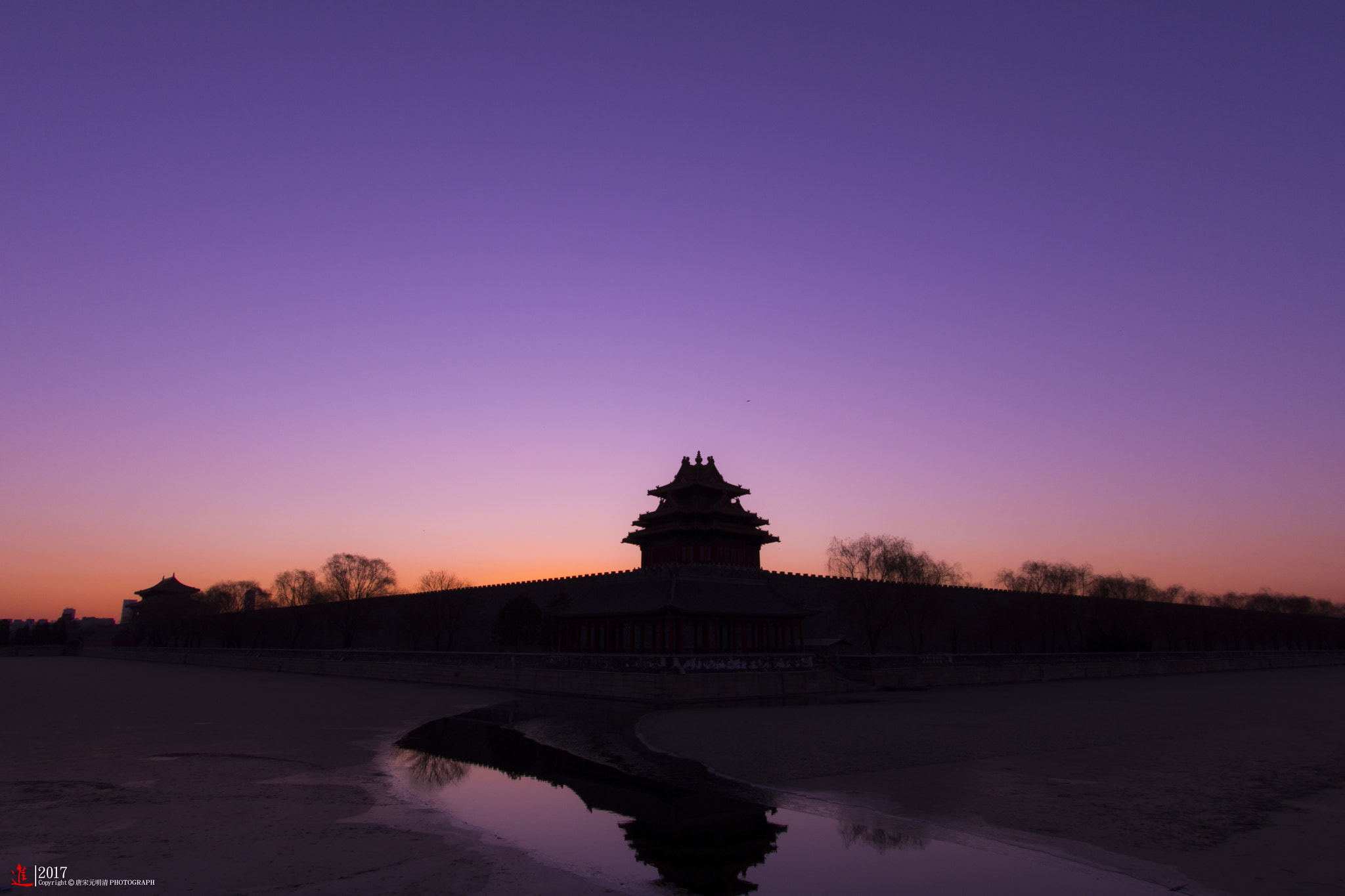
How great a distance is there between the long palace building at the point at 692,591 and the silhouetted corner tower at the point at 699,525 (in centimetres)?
6

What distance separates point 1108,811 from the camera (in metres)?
10.8

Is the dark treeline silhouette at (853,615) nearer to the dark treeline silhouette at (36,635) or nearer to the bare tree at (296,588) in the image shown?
the bare tree at (296,588)

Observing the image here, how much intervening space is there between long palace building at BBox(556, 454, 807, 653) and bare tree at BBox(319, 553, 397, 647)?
2409 cm

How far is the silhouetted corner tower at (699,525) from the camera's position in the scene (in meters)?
49.6

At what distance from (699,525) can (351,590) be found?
36.4m

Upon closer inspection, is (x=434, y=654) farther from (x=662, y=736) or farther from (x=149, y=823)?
(x=149, y=823)

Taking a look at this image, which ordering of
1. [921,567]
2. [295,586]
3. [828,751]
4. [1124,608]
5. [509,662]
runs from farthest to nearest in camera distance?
[295,586], [1124,608], [921,567], [509,662], [828,751]

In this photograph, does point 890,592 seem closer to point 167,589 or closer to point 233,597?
point 233,597

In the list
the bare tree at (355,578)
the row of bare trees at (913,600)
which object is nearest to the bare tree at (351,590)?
the bare tree at (355,578)

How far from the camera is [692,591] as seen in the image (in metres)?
40.8

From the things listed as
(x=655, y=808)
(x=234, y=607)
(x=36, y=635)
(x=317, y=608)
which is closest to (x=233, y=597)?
(x=234, y=607)

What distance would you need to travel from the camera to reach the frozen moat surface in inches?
315

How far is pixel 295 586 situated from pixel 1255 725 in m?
77.3

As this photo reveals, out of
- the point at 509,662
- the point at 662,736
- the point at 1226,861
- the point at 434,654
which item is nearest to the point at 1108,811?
the point at 1226,861
